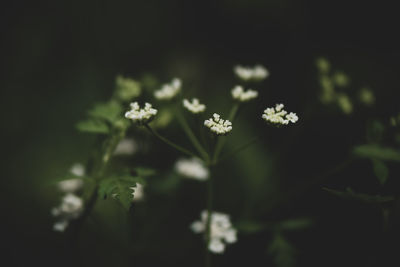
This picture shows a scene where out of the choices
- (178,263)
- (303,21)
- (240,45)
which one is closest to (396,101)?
(303,21)

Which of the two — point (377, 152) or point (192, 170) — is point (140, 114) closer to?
point (192, 170)

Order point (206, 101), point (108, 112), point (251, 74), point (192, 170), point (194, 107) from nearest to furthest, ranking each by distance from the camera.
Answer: point (194, 107), point (108, 112), point (251, 74), point (192, 170), point (206, 101)

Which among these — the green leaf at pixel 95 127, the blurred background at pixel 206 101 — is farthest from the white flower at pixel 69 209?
the green leaf at pixel 95 127

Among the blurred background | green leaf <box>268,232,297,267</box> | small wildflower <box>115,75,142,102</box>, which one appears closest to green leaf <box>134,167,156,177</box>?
the blurred background

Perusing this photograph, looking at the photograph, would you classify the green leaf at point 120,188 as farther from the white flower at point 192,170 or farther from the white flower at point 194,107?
the white flower at point 192,170

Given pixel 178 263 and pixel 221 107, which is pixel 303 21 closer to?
pixel 221 107

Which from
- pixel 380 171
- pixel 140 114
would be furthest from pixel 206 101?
pixel 380 171

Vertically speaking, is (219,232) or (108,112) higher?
(108,112)
